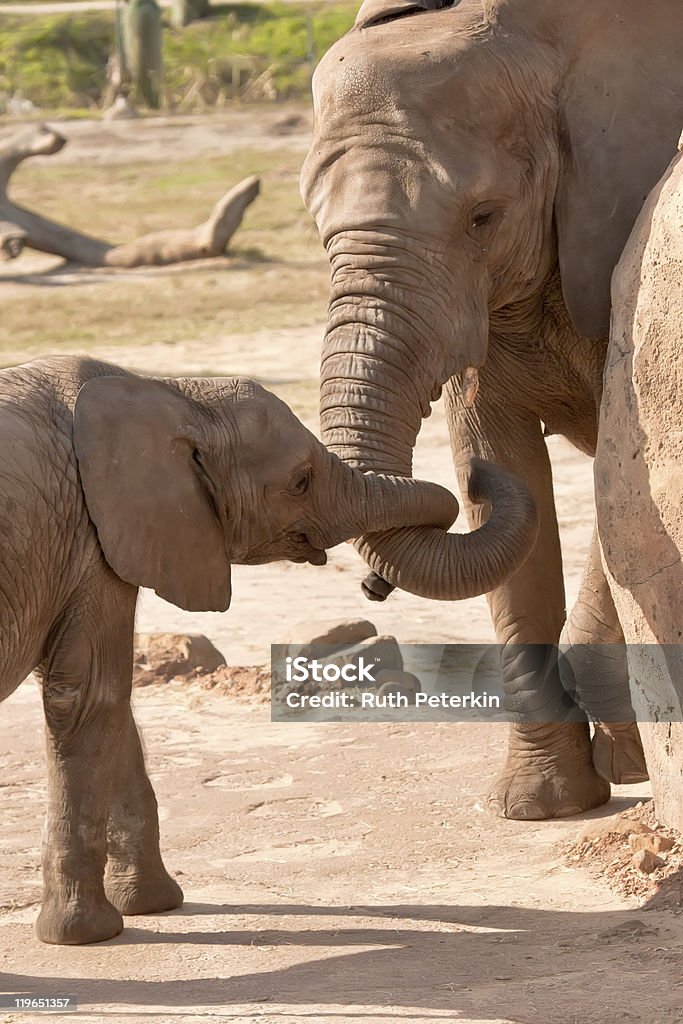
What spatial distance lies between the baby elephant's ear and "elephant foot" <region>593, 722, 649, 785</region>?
1.93 metres

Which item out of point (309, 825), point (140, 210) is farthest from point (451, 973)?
point (140, 210)

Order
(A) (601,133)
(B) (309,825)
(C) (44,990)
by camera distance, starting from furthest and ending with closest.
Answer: (B) (309,825), (A) (601,133), (C) (44,990)

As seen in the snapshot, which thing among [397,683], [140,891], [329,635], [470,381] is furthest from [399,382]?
[329,635]

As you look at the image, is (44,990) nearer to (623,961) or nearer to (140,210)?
(623,961)

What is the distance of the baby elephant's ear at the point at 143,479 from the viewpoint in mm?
4828

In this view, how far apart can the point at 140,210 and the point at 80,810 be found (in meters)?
18.1

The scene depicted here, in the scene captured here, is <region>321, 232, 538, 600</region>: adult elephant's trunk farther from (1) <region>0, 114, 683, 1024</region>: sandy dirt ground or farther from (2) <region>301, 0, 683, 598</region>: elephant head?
(1) <region>0, 114, 683, 1024</region>: sandy dirt ground

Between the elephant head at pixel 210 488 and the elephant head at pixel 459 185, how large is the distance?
0.42 feet

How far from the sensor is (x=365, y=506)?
5.08 metres

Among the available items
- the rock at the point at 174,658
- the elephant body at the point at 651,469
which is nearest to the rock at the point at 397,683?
the rock at the point at 174,658

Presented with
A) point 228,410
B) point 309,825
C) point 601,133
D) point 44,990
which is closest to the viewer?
point 44,990

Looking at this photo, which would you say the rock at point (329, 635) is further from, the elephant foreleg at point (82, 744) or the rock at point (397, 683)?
the elephant foreleg at point (82, 744)

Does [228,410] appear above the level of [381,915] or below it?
above

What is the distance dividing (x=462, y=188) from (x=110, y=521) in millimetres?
1340
